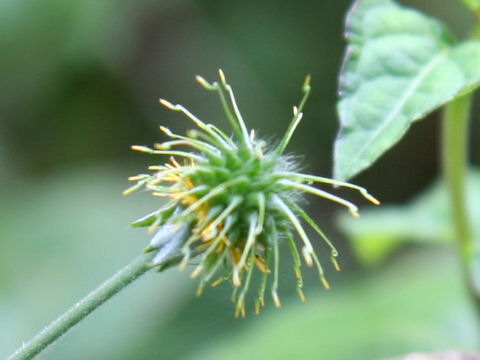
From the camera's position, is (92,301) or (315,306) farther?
(315,306)

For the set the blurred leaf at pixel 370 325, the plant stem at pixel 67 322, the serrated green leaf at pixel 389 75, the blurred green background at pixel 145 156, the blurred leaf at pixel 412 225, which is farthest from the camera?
the blurred green background at pixel 145 156

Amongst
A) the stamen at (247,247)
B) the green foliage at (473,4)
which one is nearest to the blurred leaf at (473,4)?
the green foliage at (473,4)

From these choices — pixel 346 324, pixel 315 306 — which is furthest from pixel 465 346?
A: pixel 315 306

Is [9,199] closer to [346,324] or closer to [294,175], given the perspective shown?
[346,324]

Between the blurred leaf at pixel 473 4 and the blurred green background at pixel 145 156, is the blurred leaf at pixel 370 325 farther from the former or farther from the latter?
the blurred leaf at pixel 473 4

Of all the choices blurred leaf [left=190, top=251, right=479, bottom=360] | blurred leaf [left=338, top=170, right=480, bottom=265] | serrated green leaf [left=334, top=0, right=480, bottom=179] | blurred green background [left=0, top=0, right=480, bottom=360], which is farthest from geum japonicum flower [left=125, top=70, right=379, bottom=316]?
blurred green background [left=0, top=0, right=480, bottom=360]
